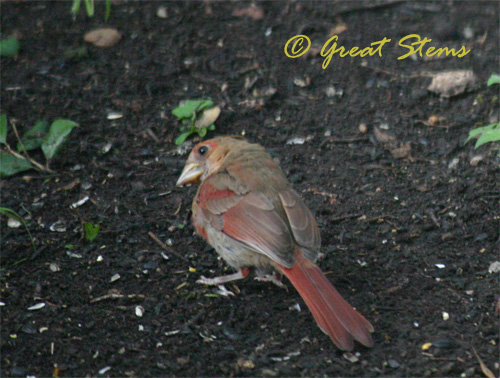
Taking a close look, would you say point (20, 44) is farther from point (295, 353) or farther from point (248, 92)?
point (295, 353)

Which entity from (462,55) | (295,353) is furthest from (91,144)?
(462,55)

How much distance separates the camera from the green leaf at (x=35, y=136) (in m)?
5.35

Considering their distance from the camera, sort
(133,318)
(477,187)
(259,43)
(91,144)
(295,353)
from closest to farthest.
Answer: (295,353), (133,318), (477,187), (91,144), (259,43)

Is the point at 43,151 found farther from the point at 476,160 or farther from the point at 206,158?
the point at 476,160

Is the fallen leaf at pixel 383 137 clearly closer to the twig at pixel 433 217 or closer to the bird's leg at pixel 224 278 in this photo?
the twig at pixel 433 217

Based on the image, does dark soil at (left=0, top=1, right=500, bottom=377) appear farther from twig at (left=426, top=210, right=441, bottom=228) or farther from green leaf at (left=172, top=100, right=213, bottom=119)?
green leaf at (left=172, top=100, right=213, bottom=119)

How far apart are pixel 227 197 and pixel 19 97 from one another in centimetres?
251

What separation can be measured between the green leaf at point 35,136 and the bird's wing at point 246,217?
1619 mm

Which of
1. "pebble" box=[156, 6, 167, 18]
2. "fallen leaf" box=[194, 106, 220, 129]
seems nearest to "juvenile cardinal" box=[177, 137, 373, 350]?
"fallen leaf" box=[194, 106, 220, 129]

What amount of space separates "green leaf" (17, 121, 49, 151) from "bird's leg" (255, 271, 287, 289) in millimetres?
2100

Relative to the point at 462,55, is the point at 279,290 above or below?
below

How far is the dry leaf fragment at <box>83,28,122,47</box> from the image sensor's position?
21.2ft

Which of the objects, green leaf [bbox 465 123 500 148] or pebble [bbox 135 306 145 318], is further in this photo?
green leaf [bbox 465 123 500 148]

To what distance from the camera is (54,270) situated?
14.0ft
